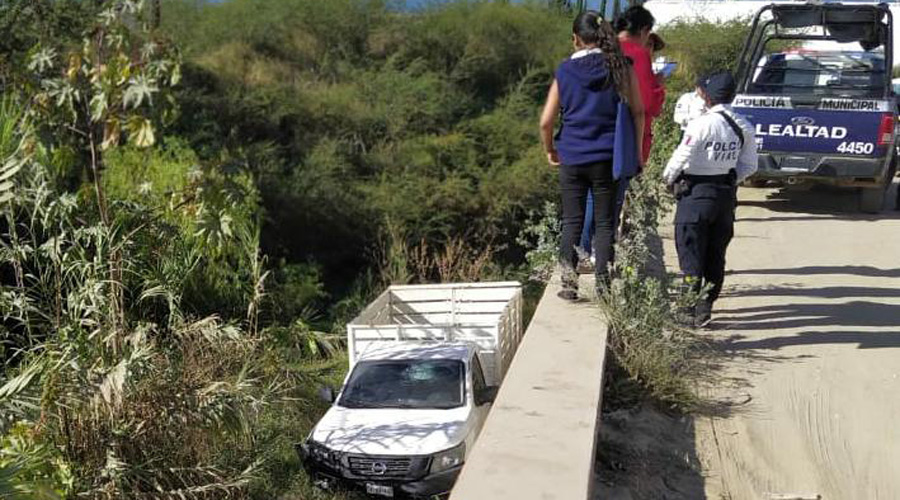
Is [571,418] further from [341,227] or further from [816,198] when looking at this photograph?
[341,227]

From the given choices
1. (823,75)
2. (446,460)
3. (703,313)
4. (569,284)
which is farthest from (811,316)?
(823,75)

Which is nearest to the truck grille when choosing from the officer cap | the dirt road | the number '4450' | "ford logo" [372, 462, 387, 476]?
"ford logo" [372, 462, 387, 476]

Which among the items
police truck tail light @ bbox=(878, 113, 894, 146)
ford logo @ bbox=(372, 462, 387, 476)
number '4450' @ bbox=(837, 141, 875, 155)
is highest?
police truck tail light @ bbox=(878, 113, 894, 146)

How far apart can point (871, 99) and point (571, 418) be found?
8039 mm

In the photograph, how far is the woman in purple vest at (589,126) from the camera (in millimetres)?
5375

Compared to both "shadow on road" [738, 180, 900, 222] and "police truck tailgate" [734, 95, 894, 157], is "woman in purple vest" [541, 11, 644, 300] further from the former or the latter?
"police truck tailgate" [734, 95, 894, 157]

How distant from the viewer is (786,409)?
4961 millimetres

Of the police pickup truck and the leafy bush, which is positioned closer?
the police pickup truck

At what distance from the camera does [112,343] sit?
520 cm

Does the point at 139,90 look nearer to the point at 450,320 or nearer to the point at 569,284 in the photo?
the point at 569,284

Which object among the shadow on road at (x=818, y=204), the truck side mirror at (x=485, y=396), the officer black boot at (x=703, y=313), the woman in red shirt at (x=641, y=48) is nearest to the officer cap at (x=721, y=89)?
the woman in red shirt at (x=641, y=48)

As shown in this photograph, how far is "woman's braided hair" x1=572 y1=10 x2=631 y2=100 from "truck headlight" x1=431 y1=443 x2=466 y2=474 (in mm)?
2323

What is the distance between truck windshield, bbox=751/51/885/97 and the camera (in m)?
11.0

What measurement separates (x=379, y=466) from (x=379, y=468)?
15mm
